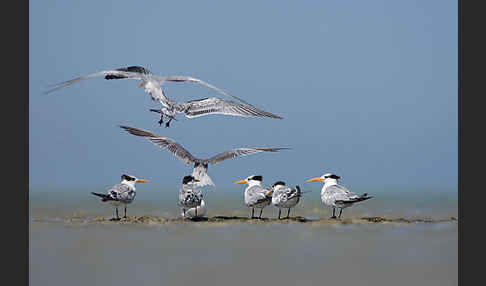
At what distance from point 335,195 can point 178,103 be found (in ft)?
7.22

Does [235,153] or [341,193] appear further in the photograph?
[235,153]

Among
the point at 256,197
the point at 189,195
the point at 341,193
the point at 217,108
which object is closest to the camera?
the point at 189,195

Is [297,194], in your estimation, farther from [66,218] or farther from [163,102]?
[66,218]

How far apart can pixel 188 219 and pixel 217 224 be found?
437 mm

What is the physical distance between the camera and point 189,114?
8844 millimetres

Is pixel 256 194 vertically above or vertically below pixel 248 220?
above

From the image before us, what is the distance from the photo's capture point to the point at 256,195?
876 cm

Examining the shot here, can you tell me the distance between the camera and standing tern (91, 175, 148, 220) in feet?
27.9

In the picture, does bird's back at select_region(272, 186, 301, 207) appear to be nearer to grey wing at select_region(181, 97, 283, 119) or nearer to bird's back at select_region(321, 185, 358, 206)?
bird's back at select_region(321, 185, 358, 206)

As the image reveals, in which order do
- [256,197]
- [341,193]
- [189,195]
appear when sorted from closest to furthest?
1. [189,195]
2. [341,193]
3. [256,197]

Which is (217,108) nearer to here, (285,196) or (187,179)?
(187,179)

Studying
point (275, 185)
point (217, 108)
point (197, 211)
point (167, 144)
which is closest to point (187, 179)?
point (197, 211)

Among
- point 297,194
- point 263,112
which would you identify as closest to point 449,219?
point 297,194

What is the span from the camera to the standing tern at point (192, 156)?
352 inches
